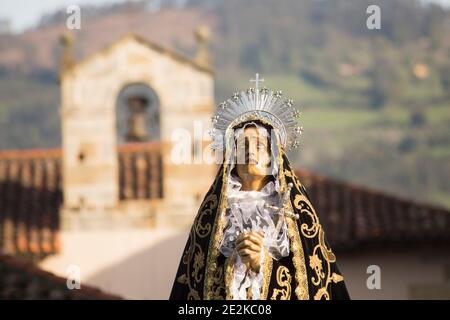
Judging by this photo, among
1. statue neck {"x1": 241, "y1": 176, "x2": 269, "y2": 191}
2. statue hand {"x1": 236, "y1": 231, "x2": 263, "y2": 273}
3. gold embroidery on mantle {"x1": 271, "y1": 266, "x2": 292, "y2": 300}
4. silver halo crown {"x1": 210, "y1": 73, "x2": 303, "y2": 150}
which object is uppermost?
silver halo crown {"x1": 210, "y1": 73, "x2": 303, "y2": 150}

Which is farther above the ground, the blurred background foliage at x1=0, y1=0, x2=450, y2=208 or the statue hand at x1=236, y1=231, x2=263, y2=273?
the blurred background foliage at x1=0, y1=0, x2=450, y2=208

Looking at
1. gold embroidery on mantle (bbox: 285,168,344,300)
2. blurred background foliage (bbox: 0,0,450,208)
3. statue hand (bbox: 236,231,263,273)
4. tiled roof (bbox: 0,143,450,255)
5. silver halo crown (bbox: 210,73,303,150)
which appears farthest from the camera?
blurred background foliage (bbox: 0,0,450,208)

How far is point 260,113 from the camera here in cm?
987

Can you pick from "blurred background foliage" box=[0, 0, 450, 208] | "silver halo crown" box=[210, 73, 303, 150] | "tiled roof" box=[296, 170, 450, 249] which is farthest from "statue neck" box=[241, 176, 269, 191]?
"blurred background foliage" box=[0, 0, 450, 208]

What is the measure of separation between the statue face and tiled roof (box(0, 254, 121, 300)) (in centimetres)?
531

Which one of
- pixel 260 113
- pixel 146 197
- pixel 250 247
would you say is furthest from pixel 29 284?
pixel 146 197

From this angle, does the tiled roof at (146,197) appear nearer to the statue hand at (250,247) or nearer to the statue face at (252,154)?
the statue face at (252,154)

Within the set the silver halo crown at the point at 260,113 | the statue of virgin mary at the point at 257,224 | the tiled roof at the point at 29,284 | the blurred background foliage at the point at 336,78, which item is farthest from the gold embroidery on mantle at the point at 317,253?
the blurred background foliage at the point at 336,78

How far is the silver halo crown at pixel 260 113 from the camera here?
984cm

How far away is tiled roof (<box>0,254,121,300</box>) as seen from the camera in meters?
15.4

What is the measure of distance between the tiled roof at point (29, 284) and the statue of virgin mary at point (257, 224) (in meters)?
5.20

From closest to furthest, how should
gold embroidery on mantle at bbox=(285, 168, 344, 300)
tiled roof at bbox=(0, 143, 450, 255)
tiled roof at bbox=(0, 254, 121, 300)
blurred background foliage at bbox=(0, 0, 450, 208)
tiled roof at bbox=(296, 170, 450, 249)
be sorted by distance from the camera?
1. gold embroidery on mantle at bbox=(285, 168, 344, 300)
2. tiled roof at bbox=(0, 254, 121, 300)
3. tiled roof at bbox=(296, 170, 450, 249)
4. tiled roof at bbox=(0, 143, 450, 255)
5. blurred background foliage at bbox=(0, 0, 450, 208)

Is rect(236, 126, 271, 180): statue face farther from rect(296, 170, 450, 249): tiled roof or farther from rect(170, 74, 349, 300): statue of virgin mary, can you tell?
rect(296, 170, 450, 249): tiled roof

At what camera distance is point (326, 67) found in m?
92.8
